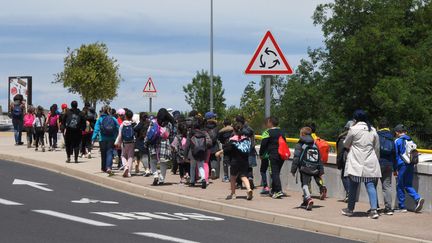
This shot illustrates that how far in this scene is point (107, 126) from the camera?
61.9 feet

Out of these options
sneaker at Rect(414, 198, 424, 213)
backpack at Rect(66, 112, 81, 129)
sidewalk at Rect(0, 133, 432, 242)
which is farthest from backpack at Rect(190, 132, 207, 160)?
backpack at Rect(66, 112, 81, 129)

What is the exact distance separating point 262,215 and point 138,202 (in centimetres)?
288

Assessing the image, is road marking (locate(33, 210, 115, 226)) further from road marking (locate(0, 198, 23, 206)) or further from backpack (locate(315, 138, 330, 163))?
backpack (locate(315, 138, 330, 163))

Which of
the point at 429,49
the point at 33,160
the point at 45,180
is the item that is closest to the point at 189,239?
the point at 45,180

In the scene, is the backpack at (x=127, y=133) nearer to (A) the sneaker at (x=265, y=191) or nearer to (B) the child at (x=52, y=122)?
(A) the sneaker at (x=265, y=191)

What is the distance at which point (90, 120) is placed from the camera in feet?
78.6

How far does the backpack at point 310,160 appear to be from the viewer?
13.3m

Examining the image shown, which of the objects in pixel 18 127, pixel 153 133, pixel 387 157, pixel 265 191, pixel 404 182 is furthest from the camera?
pixel 18 127

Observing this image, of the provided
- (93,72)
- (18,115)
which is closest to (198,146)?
(18,115)

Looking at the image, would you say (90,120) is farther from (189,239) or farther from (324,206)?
→ (189,239)

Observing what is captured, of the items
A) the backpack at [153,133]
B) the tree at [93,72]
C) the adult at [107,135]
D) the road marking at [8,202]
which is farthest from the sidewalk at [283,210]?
the tree at [93,72]

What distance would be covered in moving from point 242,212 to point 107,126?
654cm

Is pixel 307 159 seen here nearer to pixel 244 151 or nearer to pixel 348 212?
pixel 348 212

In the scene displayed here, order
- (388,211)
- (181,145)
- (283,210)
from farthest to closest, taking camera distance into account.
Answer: (181,145), (283,210), (388,211)
